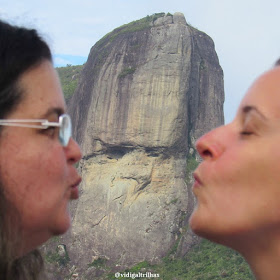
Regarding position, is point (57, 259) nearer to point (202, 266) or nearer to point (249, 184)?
point (202, 266)

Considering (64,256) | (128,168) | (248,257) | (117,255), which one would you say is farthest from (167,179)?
(248,257)

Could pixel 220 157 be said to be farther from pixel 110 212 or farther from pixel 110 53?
pixel 110 53

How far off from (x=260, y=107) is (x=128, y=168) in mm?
27781

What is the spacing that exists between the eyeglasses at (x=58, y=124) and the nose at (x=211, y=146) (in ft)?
1.71

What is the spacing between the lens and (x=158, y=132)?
97.1ft

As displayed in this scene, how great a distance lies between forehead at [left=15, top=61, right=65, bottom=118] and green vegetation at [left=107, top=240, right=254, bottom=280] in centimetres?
2497

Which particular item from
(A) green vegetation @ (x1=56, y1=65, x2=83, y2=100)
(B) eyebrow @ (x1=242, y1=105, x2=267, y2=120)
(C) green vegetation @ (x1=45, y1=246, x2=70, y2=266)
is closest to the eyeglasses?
(B) eyebrow @ (x1=242, y1=105, x2=267, y2=120)

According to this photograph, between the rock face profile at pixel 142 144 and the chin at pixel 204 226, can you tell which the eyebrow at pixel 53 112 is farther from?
the rock face profile at pixel 142 144

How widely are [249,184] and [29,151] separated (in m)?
0.80

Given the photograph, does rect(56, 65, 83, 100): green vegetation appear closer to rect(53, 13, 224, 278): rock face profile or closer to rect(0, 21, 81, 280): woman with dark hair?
rect(53, 13, 224, 278): rock face profile

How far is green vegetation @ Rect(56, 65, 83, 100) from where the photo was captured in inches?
1613

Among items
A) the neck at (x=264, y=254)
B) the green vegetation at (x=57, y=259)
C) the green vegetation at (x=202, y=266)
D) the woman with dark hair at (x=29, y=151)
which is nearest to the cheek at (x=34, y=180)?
the woman with dark hair at (x=29, y=151)

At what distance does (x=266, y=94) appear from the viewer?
6.41 ft

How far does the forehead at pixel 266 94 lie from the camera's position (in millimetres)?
1908
